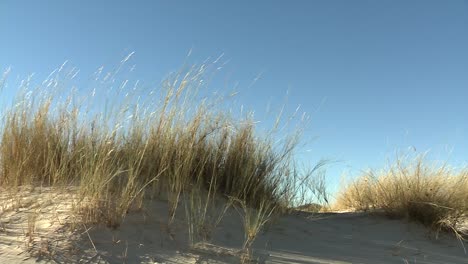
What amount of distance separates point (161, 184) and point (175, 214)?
17.2 inches

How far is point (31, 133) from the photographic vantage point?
4.03 m

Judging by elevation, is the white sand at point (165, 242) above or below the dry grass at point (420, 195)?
below

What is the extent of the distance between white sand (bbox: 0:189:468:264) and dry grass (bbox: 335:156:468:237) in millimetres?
418

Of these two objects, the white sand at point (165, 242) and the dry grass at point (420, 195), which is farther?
the dry grass at point (420, 195)

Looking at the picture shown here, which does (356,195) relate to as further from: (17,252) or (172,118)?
(17,252)

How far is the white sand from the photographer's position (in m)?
2.66

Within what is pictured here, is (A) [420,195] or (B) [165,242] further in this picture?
(A) [420,195]

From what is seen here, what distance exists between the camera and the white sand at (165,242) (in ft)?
8.74

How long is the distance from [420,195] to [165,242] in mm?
3239

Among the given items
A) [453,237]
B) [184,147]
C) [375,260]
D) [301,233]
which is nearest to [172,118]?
[184,147]

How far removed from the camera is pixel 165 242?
298 centimetres

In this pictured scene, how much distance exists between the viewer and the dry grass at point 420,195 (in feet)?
15.7

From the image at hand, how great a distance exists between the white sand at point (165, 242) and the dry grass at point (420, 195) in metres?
0.42

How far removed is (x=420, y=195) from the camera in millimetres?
4965
